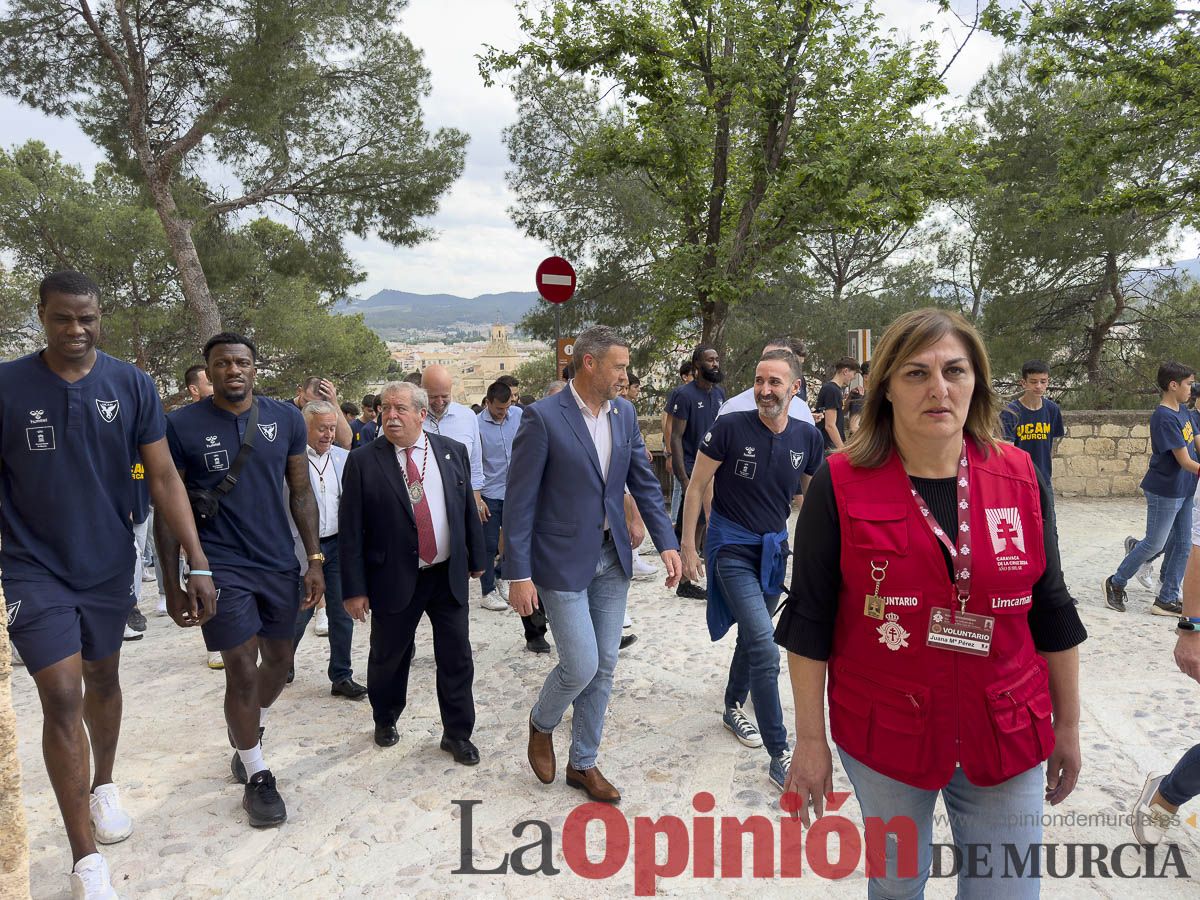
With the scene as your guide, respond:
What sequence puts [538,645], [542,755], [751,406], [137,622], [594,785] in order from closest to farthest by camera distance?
[594,785] < [542,755] < [751,406] < [538,645] < [137,622]

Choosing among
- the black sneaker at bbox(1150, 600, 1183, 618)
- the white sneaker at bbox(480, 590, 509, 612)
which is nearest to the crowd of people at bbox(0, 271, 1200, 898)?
the white sneaker at bbox(480, 590, 509, 612)

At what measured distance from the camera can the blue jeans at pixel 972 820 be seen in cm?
177

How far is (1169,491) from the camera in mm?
6109

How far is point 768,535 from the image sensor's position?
3828 mm

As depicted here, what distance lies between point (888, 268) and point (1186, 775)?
1956 centimetres

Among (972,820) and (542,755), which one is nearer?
(972,820)

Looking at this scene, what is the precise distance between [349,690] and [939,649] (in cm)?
392

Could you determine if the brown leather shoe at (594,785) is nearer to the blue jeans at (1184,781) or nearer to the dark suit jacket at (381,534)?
the dark suit jacket at (381,534)

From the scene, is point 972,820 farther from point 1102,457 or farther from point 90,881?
point 1102,457

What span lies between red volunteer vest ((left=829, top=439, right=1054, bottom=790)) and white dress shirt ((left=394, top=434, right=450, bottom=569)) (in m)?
2.49

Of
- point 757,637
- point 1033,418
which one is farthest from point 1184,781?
point 1033,418

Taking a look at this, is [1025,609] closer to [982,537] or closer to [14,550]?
[982,537]

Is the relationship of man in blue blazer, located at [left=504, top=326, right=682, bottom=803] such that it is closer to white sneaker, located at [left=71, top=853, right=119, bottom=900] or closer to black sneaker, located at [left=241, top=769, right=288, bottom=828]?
black sneaker, located at [left=241, top=769, right=288, bottom=828]

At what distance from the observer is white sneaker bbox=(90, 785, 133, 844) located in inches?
126
